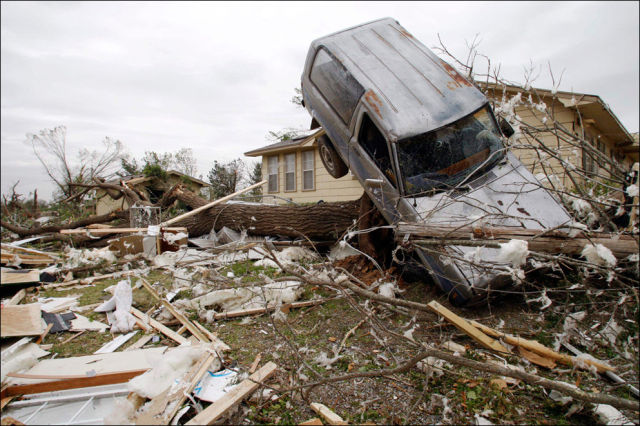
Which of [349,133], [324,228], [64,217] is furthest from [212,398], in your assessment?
[64,217]

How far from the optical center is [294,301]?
4133 mm

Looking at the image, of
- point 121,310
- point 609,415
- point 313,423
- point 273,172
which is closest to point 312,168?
point 273,172

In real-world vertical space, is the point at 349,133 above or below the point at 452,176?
above

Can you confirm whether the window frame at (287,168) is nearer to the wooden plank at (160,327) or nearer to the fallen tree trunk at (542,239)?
the wooden plank at (160,327)

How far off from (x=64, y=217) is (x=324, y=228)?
9.35m

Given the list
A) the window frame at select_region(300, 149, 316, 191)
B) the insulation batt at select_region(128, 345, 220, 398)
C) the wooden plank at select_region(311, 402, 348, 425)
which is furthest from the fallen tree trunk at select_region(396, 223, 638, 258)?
the window frame at select_region(300, 149, 316, 191)

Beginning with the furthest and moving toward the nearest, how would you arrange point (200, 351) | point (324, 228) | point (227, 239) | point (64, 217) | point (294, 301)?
point (64, 217)
point (227, 239)
point (324, 228)
point (294, 301)
point (200, 351)

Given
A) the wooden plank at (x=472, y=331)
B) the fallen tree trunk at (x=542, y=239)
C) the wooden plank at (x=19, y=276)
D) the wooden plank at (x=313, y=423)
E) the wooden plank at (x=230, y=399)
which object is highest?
the fallen tree trunk at (x=542, y=239)

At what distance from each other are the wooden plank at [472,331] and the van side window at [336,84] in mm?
2883

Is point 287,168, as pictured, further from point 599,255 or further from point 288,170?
point 599,255

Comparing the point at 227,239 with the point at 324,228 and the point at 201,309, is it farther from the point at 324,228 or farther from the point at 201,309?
the point at 201,309

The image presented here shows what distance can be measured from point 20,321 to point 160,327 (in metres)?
1.33

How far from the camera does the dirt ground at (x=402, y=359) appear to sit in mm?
2166

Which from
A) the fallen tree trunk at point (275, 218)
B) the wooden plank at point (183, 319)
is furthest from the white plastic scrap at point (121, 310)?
the fallen tree trunk at point (275, 218)
